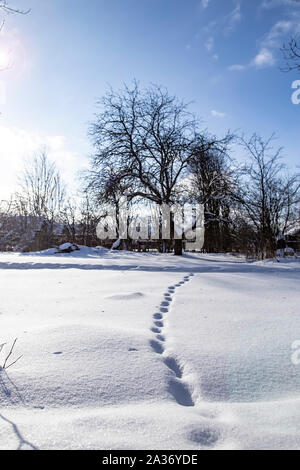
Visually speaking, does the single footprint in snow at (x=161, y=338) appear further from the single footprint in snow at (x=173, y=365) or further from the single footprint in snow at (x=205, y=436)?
the single footprint in snow at (x=205, y=436)

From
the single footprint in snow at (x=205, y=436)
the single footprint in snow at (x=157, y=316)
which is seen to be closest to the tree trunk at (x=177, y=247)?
the single footprint in snow at (x=157, y=316)

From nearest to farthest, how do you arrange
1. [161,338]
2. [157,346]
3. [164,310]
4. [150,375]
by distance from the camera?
[150,375] < [157,346] < [161,338] < [164,310]

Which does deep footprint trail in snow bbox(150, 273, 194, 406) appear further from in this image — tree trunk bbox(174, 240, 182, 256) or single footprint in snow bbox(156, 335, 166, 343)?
tree trunk bbox(174, 240, 182, 256)

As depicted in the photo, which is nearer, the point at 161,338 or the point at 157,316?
the point at 161,338

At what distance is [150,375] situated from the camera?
1.18 m

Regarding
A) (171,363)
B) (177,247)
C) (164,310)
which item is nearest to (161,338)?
(171,363)

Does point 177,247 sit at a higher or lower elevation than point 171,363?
higher

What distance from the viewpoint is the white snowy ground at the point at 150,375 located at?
784mm

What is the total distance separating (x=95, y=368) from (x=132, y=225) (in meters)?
16.3

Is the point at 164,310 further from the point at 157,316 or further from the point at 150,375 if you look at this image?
the point at 150,375

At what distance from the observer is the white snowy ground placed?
0.78 meters

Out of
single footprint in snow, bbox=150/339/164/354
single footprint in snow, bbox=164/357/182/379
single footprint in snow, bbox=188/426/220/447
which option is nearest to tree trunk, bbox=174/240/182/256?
single footprint in snow, bbox=150/339/164/354
